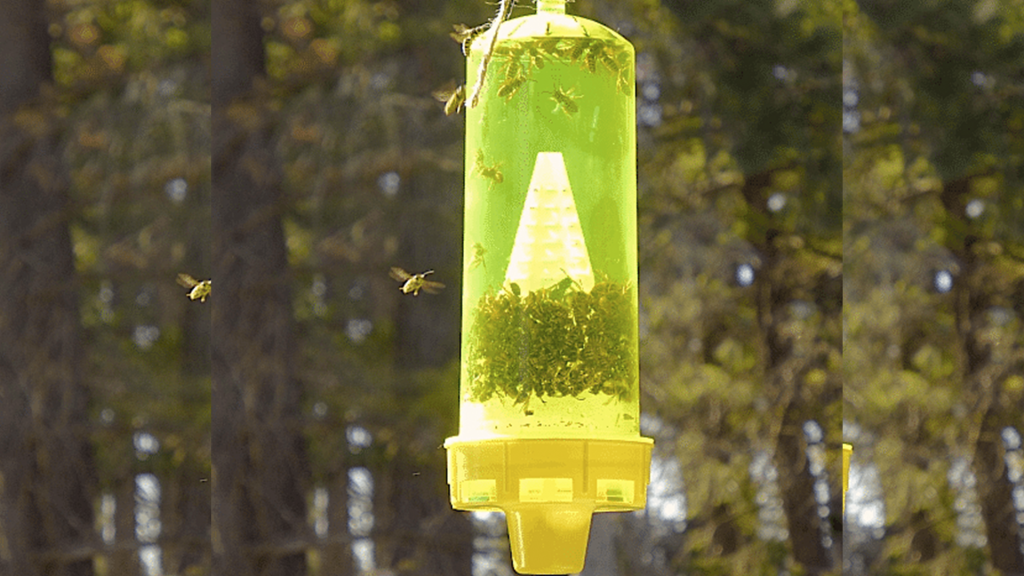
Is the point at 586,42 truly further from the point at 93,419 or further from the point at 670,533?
the point at 93,419

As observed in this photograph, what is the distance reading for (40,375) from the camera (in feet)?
6.25

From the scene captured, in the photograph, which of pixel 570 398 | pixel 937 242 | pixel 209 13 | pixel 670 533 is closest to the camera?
pixel 570 398

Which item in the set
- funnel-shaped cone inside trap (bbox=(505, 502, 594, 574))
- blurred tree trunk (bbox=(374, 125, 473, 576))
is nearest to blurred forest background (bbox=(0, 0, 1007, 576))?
blurred tree trunk (bbox=(374, 125, 473, 576))

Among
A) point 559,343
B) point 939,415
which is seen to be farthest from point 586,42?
point 939,415

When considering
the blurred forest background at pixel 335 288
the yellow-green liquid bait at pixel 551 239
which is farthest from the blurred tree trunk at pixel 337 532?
the yellow-green liquid bait at pixel 551 239

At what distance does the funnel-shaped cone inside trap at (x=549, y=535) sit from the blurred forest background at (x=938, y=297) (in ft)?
1.50

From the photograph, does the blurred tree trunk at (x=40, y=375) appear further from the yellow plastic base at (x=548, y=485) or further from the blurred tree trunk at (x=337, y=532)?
the yellow plastic base at (x=548, y=485)

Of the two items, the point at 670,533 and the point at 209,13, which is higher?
the point at 209,13

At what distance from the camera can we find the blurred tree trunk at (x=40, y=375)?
189 centimetres

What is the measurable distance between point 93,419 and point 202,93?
Result: 519 millimetres

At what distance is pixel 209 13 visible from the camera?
1.87 metres

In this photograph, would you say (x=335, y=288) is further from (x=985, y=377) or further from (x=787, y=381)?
(x=985, y=377)

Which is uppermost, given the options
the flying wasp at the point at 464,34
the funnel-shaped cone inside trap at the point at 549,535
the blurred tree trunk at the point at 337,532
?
the flying wasp at the point at 464,34

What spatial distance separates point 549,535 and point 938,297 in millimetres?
630
